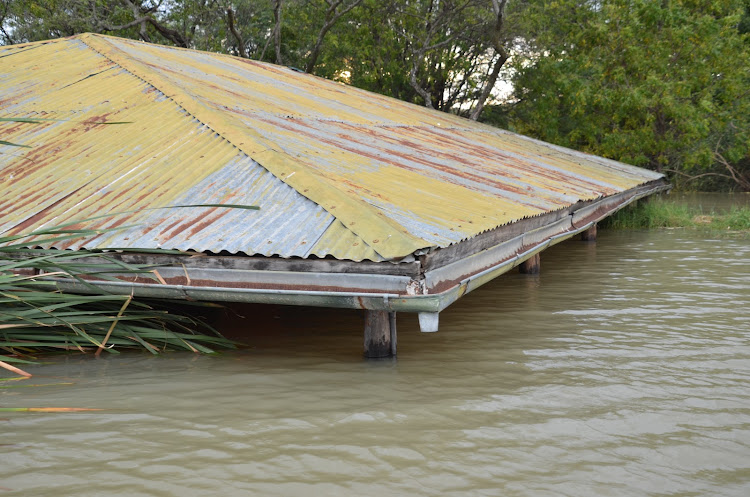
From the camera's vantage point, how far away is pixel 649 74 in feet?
65.1

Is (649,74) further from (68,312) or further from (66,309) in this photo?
(68,312)

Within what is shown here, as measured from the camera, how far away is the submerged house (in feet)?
15.8

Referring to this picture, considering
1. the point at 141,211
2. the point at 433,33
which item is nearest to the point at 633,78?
the point at 433,33

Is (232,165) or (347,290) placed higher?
(232,165)

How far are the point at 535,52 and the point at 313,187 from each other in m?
21.8

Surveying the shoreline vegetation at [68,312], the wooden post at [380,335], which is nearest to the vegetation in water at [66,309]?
the shoreline vegetation at [68,312]

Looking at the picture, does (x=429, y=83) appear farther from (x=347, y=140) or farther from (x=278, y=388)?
(x=278, y=388)

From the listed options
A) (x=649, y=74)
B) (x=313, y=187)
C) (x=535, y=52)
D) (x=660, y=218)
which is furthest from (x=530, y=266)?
(x=535, y=52)

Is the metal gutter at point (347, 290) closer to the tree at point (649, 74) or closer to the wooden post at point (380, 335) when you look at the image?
the wooden post at point (380, 335)

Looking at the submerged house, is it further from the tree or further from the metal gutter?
the tree

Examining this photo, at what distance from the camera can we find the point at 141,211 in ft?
18.8

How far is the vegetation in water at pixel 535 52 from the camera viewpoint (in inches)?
784

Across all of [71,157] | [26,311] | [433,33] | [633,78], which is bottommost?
[26,311]

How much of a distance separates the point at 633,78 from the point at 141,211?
17.7 m
